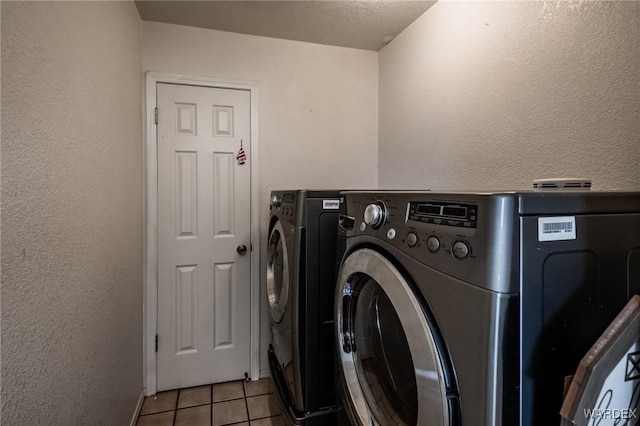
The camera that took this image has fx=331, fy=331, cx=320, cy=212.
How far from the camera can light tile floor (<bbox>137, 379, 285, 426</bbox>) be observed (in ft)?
6.34

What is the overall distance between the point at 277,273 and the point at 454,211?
129 cm

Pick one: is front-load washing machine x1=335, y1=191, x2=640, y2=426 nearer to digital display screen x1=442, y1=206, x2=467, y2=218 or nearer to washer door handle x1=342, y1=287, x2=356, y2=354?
digital display screen x1=442, y1=206, x2=467, y2=218

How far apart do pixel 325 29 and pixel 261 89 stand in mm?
592

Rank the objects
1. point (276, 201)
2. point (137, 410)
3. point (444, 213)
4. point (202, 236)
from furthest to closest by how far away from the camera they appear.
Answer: point (202, 236)
point (137, 410)
point (276, 201)
point (444, 213)

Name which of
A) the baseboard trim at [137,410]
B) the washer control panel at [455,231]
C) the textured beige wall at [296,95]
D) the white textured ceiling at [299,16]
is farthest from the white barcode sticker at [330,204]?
the baseboard trim at [137,410]

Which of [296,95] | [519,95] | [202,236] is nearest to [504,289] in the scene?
[519,95]

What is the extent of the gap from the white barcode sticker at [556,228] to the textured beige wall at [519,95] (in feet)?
2.08

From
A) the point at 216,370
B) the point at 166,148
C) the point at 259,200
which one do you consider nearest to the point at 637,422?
the point at 259,200

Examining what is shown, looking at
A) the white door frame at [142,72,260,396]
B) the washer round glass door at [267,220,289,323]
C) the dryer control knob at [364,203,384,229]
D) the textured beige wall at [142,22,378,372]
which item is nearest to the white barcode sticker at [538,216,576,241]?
the dryer control knob at [364,203,384,229]

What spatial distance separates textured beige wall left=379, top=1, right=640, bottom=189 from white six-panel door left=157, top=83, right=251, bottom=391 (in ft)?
3.92

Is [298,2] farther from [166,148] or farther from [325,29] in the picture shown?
[166,148]

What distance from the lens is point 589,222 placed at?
69 centimetres

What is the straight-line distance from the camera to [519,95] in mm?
1425

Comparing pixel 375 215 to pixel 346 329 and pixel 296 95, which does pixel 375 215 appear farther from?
pixel 296 95
